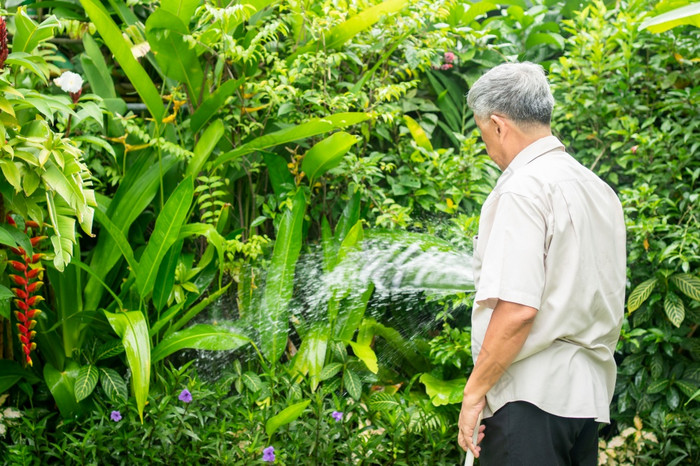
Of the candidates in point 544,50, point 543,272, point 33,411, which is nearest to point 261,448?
point 33,411

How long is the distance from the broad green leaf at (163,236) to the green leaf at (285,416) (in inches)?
27.5

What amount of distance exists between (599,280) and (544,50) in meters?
2.71

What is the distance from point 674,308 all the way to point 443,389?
3.12 feet

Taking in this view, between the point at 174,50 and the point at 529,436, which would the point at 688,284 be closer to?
the point at 529,436

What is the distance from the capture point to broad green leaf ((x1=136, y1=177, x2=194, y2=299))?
2586 mm

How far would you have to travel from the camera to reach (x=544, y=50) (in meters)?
3.88

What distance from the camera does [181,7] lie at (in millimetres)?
2912

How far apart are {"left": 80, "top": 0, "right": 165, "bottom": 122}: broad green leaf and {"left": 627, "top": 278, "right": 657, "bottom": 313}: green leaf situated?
208 centimetres

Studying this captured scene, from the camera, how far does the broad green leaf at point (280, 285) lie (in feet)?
9.21

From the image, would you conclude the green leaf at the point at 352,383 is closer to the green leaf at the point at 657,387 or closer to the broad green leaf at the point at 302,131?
the broad green leaf at the point at 302,131

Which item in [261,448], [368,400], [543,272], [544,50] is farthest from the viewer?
[544,50]

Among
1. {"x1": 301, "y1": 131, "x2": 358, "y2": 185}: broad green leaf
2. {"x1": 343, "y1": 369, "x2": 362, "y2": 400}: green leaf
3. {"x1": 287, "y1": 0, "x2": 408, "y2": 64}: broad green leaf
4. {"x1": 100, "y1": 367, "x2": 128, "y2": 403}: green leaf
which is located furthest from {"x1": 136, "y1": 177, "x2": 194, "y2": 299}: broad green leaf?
{"x1": 287, "y1": 0, "x2": 408, "y2": 64}: broad green leaf

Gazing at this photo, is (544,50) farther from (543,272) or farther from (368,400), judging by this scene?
(543,272)

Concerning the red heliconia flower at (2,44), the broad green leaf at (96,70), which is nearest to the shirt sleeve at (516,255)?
the red heliconia flower at (2,44)
